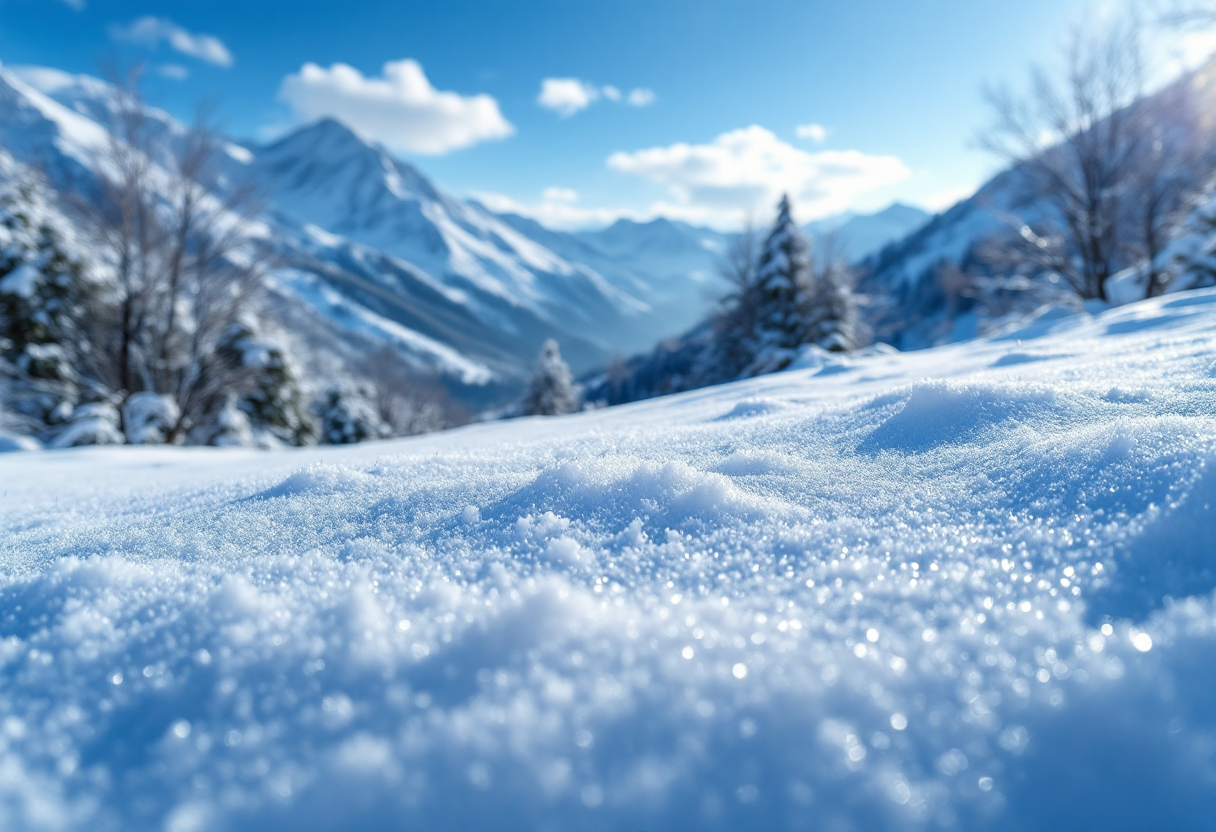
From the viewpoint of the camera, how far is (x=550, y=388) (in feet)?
77.1

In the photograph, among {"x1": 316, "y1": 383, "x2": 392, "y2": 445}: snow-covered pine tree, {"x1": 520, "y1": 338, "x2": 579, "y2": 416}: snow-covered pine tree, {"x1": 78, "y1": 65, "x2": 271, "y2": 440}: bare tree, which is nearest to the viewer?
{"x1": 78, "y1": 65, "x2": 271, "y2": 440}: bare tree

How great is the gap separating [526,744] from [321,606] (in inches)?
19.0

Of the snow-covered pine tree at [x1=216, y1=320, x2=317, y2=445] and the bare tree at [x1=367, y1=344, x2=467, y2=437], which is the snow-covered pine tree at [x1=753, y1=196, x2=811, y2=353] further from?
the bare tree at [x1=367, y1=344, x2=467, y2=437]

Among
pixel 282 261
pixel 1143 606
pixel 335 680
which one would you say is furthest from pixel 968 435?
pixel 282 261

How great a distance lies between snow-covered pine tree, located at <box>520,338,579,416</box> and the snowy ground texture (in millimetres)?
21953

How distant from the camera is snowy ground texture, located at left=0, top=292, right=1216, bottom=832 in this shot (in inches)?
22.7

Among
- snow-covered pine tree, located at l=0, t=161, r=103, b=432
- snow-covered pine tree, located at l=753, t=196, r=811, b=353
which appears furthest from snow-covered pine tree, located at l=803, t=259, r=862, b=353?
snow-covered pine tree, located at l=0, t=161, r=103, b=432

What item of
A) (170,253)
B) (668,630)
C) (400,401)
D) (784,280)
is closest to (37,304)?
(170,253)

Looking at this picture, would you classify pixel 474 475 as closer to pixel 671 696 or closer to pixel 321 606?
pixel 321 606

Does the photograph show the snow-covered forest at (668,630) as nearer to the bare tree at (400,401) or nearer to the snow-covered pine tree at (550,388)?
the snow-covered pine tree at (550,388)

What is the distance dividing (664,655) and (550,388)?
2295 centimetres

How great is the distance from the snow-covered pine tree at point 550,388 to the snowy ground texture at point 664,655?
864 inches

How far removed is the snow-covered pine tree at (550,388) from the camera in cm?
2336

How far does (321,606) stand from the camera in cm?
92
